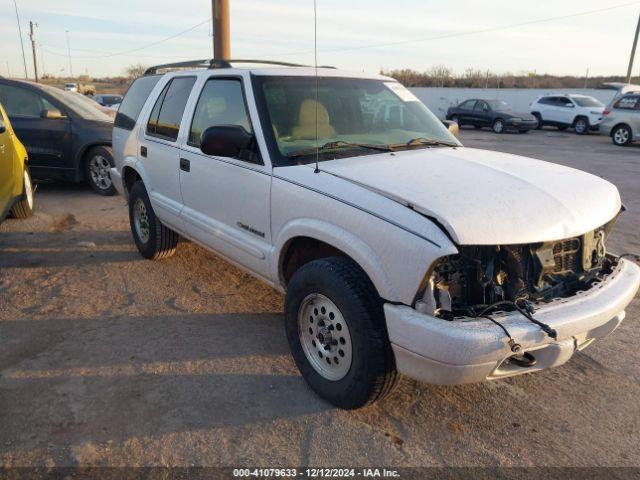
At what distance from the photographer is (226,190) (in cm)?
381

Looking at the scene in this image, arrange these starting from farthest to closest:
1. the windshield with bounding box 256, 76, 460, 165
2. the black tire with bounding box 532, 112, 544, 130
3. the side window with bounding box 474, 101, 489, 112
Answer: the black tire with bounding box 532, 112, 544, 130 → the side window with bounding box 474, 101, 489, 112 → the windshield with bounding box 256, 76, 460, 165

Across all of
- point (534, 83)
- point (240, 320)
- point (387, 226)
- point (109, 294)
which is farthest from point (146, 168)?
point (534, 83)

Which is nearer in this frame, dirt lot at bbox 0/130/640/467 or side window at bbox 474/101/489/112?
dirt lot at bbox 0/130/640/467

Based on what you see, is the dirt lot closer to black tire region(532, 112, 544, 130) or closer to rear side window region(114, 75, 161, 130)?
rear side window region(114, 75, 161, 130)

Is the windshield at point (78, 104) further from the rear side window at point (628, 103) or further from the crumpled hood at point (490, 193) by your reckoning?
the rear side window at point (628, 103)

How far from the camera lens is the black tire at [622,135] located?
55.5 ft

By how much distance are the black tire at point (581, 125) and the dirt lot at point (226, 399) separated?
19.9 meters

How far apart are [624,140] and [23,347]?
725 inches

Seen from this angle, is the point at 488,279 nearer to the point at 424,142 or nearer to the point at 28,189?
the point at 424,142

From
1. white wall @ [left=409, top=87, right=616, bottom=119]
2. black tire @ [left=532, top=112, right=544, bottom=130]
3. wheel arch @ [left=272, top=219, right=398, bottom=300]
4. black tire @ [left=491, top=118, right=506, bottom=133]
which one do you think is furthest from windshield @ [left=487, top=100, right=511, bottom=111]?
wheel arch @ [left=272, top=219, right=398, bottom=300]

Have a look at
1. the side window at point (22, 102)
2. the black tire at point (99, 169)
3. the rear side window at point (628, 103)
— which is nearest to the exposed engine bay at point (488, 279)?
the black tire at point (99, 169)

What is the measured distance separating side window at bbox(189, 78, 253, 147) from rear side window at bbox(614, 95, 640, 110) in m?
16.7

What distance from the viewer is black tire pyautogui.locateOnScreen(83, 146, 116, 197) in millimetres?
8383

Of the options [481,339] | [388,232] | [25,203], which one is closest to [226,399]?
[388,232]
